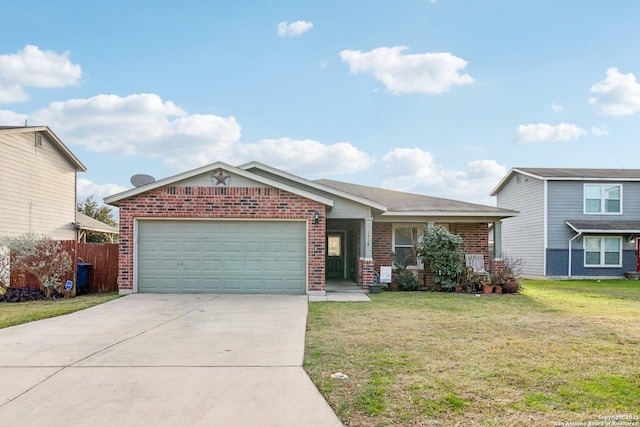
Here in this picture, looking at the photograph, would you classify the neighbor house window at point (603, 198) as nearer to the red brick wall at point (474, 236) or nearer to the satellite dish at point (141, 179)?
the red brick wall at point (474, 236)

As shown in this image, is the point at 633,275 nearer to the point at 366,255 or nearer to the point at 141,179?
the point at 366,255

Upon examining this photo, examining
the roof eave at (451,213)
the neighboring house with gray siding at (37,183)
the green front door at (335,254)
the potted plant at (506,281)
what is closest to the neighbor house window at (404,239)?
the roof eave at (451,213)

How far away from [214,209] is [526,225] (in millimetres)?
17208

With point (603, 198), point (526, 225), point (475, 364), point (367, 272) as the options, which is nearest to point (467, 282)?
point (367, 272)

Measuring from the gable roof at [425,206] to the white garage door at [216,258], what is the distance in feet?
12.3

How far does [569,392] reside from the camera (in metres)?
4.67

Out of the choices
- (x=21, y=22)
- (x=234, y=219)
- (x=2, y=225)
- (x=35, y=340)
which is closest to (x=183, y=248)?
(x=234, y=219)

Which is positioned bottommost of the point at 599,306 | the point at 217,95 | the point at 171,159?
the point at 599,306

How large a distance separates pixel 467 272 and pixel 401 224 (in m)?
2.97

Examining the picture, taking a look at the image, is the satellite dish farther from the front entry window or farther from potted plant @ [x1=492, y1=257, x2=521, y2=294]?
potted plant @ [x1=492, y1=257, x2=521, y2=294]

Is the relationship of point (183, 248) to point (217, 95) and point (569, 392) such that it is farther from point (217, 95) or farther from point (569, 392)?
point (569, 392)

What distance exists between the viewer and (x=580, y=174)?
22.4 meters

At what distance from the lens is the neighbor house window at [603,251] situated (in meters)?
22.3

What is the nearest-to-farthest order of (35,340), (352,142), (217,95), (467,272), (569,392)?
(569,392) < (35,340) < (467,272) < (217,95) < (352,142)
